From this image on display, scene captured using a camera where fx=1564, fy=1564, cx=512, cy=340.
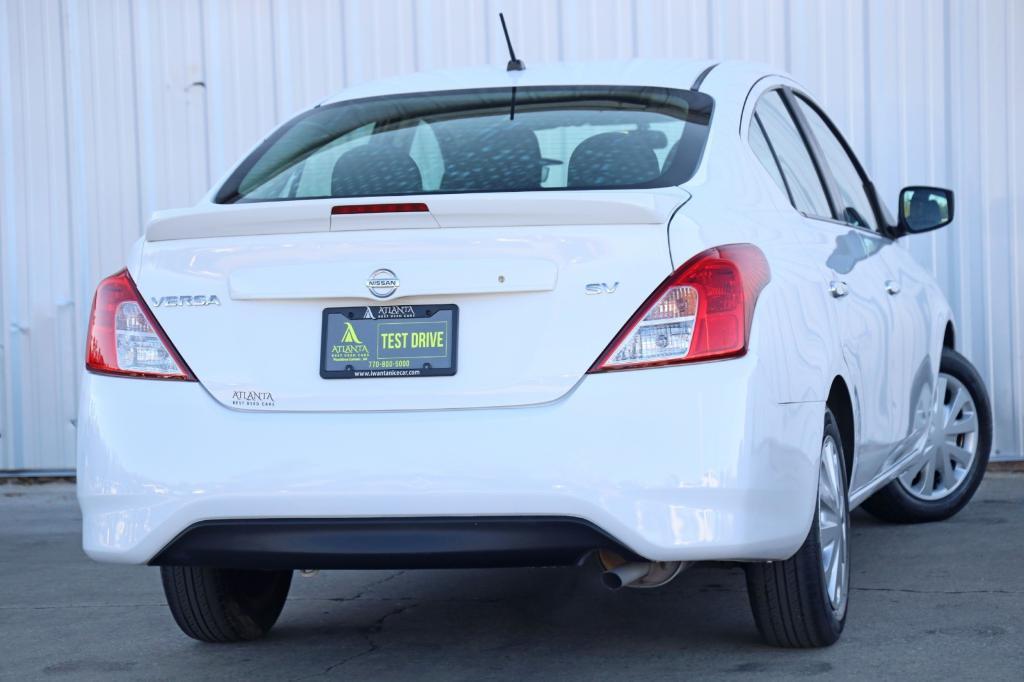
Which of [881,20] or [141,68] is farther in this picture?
[141,68]

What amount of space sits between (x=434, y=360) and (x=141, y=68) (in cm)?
585

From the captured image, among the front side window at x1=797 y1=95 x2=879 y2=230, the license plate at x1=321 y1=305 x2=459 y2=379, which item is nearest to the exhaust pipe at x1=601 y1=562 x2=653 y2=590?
the license plate at x1=321 y1=305 x2=459 y2=379

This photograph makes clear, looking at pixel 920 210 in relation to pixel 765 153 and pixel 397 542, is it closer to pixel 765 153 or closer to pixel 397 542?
pixel 765 153

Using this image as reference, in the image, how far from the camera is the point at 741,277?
11.3 feet

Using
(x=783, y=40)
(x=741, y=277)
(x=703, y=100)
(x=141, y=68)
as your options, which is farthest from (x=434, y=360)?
(x=141, y=68)

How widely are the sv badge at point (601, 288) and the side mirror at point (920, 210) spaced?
106 inches

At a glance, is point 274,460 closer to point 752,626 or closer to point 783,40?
point 752,626

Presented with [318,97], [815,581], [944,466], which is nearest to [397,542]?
[815,581]

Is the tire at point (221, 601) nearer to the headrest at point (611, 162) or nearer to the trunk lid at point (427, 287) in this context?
the trunk lid at point (427, 287)

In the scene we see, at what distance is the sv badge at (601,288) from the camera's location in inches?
133

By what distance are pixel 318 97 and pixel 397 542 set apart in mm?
5443

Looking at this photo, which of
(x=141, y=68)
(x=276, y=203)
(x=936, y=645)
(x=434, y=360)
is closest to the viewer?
(x=434, y=360)

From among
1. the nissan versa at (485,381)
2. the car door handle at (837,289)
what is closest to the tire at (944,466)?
the car door handle at (837,289)

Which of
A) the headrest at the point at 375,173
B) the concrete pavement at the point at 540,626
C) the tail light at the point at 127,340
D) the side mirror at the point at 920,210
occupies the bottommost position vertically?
the concrete pavement at the point at 540,626
